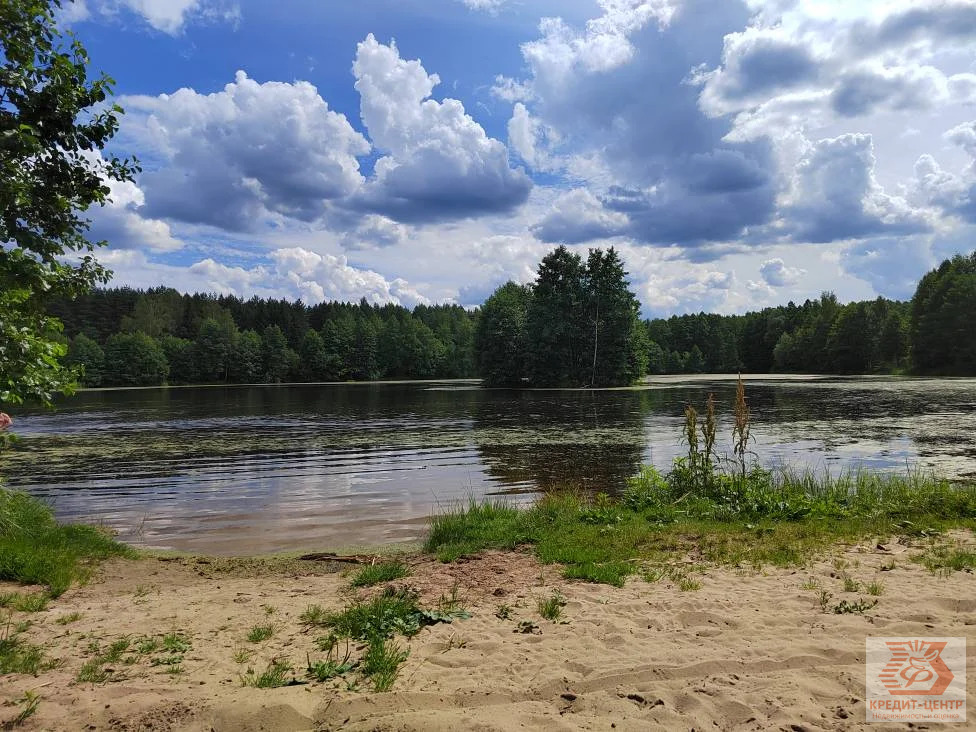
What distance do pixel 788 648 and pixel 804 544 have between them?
12.6 feet

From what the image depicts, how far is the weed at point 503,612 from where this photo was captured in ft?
20.5

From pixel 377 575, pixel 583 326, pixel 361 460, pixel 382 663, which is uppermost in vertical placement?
pixel 583 326

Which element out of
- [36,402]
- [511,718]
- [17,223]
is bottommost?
[511,718]

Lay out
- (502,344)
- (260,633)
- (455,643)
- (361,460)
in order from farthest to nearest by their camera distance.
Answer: (502,344), (361,460), (260,633), (455,643)

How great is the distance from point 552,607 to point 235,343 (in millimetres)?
133328

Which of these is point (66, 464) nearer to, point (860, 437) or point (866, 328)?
point (860, 437)

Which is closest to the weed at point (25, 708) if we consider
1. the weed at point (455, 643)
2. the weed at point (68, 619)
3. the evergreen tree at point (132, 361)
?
the weed at point (68, 619)

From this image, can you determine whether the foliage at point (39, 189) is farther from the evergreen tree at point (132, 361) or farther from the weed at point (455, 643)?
the evergreen tree at point (132, 361)

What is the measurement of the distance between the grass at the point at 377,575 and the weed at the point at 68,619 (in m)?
3.05

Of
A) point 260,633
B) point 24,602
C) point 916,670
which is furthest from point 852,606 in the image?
point 24,602

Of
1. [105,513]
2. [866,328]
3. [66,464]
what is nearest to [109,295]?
[66,464]

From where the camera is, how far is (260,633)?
19.4 feet

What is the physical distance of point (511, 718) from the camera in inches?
166

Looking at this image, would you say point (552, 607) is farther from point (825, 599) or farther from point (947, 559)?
point (947, 559)
